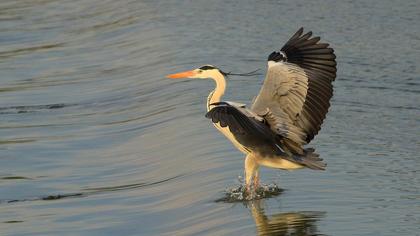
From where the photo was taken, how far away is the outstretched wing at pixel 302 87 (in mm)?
9828

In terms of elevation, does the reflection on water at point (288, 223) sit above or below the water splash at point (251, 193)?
above

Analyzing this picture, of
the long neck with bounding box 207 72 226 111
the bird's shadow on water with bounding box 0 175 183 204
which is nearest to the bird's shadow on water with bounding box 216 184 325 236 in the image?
the long neck with bounding box 207 72 226 111

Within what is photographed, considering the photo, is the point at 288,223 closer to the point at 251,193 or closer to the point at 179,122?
the point at 251,193

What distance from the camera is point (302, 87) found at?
9844 mm

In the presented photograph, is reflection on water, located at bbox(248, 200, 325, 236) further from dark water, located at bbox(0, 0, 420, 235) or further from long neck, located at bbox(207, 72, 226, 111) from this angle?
long neck, located at bbox(207, 72, 226, 111)

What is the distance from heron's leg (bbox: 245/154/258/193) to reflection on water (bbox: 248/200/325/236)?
0.51 metres

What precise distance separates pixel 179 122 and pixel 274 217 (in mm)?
4445

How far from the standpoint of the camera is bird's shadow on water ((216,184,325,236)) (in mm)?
9016

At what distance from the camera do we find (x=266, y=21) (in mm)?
18797

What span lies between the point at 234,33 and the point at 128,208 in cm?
796

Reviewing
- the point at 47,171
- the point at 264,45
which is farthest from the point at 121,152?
the point at 264,45

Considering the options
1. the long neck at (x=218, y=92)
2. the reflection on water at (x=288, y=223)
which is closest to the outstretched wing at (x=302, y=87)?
the long neck at (x=218, y=92)

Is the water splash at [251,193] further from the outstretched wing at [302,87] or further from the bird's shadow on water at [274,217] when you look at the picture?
the outstretched wing at [302,87]

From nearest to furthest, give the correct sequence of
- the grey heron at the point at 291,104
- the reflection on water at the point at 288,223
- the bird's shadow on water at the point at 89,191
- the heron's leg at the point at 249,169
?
the reflection on water at the point at 288,223 < the grey heron at the point at 291,104 < the heron's leg at the point at 249,169 < the bird's shadow on water at the point at 89,191
